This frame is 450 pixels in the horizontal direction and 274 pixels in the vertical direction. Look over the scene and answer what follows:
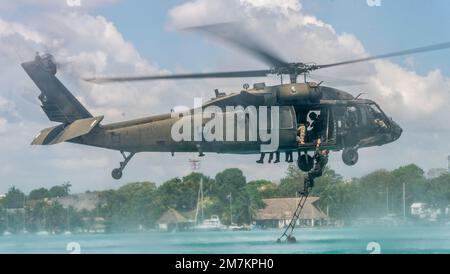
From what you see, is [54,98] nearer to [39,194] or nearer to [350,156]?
[39,194]

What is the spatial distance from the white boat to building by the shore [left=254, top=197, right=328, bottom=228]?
675mm

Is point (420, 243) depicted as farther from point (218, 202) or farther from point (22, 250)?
point (22, 250)

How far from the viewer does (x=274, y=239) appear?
13.5 metres

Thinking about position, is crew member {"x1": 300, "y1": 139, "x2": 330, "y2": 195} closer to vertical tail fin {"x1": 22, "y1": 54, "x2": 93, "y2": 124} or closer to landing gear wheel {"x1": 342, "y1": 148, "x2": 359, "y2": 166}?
landing gear wheel {"x1": 342, "y1": 148, "x2": 359, "y2": 166}

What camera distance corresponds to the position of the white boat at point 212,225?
14398mm

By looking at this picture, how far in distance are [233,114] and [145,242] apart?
295cm

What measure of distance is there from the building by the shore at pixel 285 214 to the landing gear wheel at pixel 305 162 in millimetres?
566

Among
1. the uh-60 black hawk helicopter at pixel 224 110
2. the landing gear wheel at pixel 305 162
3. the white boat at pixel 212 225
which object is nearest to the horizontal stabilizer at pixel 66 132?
the uh-60 black hawk helicopter at pixel 224 110

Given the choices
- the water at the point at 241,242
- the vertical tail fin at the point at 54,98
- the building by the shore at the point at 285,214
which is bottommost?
the water at the point at 241,242

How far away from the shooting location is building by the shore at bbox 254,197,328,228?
1458 centimetres

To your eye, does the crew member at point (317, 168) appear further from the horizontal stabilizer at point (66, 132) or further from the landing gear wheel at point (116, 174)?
the horizontal stabilizer at point (66, 132)

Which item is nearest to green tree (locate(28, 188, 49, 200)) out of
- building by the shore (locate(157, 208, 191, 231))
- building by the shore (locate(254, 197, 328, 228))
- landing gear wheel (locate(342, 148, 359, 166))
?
building by the shore (locate(157, 208, 191, 231))

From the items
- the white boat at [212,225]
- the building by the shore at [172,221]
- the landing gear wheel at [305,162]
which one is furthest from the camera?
the landing gear wheel at [305,162]
